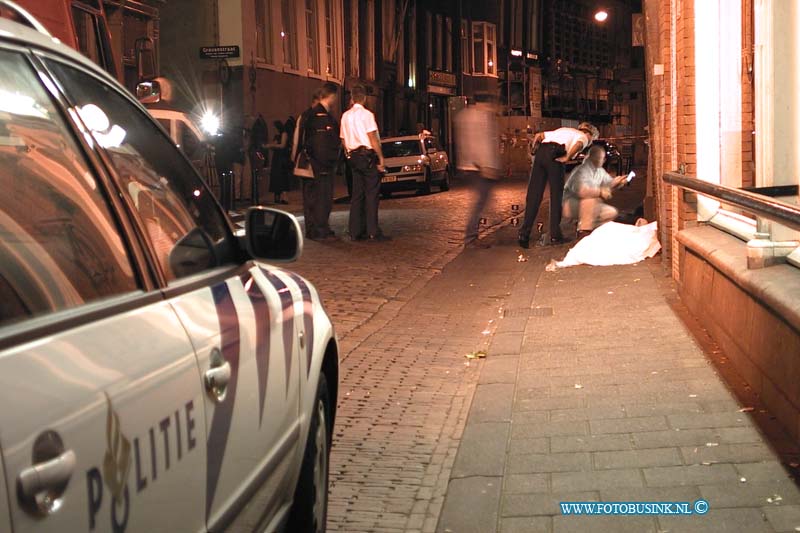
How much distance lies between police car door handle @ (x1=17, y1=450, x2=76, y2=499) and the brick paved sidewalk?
273 centimetres

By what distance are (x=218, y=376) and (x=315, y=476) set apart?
49.5 inches

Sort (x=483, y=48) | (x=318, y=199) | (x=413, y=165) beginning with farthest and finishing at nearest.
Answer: (x=483, y=48)
(x=413, y=165)
(x=318, y=199)

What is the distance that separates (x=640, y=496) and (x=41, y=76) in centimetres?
309

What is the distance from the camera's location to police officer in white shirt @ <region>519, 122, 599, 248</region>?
Result: 14160 millimetres

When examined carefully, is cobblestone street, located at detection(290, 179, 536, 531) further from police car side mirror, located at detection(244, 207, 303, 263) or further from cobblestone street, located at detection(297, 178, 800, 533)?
police car side mirror, located at detection(244, 207, 303, 263)

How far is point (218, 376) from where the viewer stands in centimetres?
295

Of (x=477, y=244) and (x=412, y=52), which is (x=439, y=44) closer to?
(x=412, y=52)

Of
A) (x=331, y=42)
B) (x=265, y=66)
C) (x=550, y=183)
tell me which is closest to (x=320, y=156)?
(x=550, y=183)

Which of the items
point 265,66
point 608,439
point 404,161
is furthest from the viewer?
point 265,66

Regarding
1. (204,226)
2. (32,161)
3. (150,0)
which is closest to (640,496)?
(204,226)

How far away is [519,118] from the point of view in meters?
55.6

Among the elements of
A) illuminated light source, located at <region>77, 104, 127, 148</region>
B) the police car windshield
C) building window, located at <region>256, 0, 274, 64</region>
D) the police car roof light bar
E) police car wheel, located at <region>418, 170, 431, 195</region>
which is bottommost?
police car wheel, located at <region>418, 170, 431, 195</region>

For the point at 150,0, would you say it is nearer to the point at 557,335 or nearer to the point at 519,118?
the point at 557,335

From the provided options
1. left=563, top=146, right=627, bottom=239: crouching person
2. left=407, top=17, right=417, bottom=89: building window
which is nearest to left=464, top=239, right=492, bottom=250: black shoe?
left=563, top=146, right=627, bottom=239: crouching person
